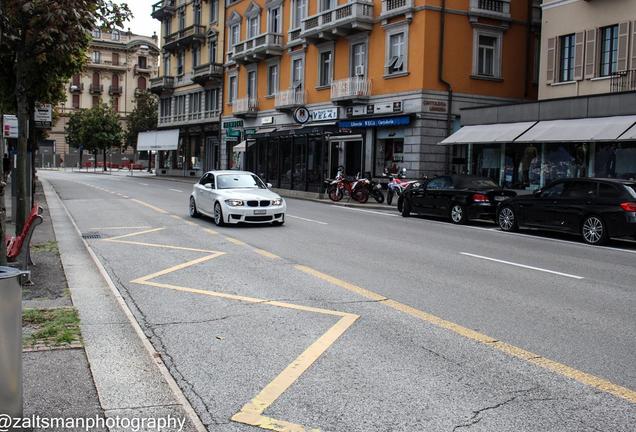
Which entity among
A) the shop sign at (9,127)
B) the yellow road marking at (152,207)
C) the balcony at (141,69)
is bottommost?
the yellow road marking at (152,207)

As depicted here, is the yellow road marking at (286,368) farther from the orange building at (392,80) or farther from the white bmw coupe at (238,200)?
the orange building at (392,80)

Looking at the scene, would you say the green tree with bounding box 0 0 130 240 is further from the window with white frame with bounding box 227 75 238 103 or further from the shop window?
the window with white frame with bounding box 227 75 238 103

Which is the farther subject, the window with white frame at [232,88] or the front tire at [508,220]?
the window with white frame at [232,88]

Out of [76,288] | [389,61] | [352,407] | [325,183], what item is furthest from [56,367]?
[389,61]

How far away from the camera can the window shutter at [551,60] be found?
84.9 feet

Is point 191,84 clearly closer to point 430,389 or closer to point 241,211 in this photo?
point 241,211

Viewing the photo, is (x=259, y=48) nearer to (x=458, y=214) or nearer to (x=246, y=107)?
(x=246, y=107)

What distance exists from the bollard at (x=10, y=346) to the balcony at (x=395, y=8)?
1174 inches

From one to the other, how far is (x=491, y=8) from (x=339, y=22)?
25.5 ft

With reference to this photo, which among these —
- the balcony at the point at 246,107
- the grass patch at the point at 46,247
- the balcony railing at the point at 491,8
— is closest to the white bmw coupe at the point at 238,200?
the grass patch at the point at 46,247

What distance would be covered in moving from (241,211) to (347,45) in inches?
869

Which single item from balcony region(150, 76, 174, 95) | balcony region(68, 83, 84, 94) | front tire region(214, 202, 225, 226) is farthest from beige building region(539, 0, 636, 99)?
balcony region(68, 83, 84, 94)

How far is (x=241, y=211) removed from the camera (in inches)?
643

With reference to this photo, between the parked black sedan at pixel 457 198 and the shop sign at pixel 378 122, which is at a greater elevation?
the shop sign at pixel 378 122
